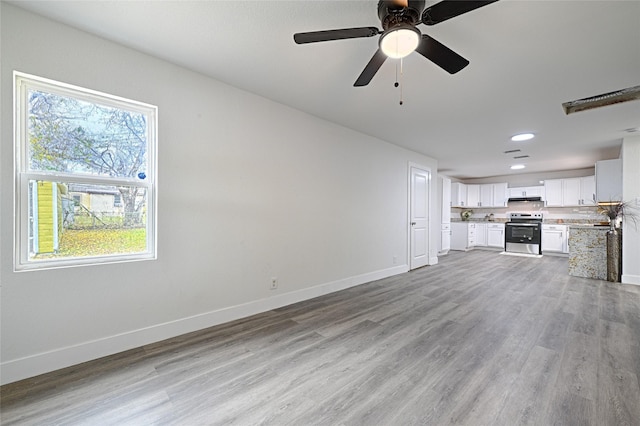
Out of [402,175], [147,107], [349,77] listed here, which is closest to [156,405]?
[147,107]

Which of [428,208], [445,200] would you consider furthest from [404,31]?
[445,200]

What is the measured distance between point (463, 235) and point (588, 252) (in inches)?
144

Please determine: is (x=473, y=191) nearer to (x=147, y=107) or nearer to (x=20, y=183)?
(x=147, y=107)

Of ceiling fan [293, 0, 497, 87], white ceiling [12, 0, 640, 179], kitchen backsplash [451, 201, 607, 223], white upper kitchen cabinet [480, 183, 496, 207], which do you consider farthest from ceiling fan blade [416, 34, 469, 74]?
white upper kitchen cabinet [480, 183, 496, 207]

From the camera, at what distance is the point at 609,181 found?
5.05 m

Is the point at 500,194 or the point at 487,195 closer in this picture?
the point at 500,194

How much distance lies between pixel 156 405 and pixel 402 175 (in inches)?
195

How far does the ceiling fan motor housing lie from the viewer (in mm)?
1438

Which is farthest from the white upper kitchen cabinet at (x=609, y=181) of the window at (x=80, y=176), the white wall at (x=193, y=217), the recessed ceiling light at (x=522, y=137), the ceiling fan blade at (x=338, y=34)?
the window at (x=80, y=176)

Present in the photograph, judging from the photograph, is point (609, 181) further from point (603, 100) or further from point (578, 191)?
point (603, 100)

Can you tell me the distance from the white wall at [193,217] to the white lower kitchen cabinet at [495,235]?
6462 mm

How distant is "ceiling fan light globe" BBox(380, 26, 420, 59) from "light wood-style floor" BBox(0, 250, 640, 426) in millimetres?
2173

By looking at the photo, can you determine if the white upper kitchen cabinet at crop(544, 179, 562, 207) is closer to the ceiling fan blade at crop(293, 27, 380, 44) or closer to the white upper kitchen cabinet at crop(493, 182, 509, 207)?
the white upper kitchen cabinet at crop(493, 182, 509, 207)

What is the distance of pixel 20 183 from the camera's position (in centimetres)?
185
